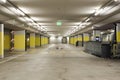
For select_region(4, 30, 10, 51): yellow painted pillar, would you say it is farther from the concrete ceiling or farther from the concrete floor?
the concrete floor

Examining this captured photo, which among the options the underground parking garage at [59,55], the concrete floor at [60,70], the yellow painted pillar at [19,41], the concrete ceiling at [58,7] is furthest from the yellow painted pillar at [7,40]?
the concrete floor at [60,70]

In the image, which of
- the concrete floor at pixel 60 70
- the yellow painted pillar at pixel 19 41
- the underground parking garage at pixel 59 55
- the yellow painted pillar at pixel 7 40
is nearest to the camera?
the concrete floor at pixel 60 70

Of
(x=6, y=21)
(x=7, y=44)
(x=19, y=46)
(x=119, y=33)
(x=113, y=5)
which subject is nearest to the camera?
(x=113, y=5)

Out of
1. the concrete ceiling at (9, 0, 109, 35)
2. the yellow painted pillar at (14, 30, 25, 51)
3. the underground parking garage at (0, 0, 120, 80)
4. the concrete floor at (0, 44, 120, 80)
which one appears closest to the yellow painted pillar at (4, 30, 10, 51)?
the underground parking garage at (0, 0, 120, 80)

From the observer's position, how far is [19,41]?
27875 millimetres

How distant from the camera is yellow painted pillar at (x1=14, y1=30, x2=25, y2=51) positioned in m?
27.8

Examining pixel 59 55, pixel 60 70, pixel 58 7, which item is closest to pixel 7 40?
pixel 59 55

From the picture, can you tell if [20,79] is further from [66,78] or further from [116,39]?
[116,39]

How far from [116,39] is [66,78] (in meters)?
14.0

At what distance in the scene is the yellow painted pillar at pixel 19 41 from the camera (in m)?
27.8

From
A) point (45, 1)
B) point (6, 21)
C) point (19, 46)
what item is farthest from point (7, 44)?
point (45, 1)

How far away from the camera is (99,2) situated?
12766 millimetres

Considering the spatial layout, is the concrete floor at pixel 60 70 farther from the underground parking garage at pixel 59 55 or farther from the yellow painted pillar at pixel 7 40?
the yellow painted pillar at pixel 7 40

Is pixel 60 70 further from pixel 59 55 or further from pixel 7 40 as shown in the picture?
pixel 7 40
